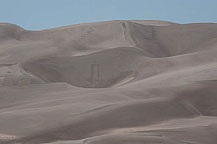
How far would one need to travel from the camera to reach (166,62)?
4.82 meters

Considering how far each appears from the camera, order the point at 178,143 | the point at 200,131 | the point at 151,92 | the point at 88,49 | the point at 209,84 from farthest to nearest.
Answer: the point at 88,49 < the point at 209,84 < the point at 151,92 < the point at 200,131 < the point at 178,143

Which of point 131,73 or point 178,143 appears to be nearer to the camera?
point 178,143

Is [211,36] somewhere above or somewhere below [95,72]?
above

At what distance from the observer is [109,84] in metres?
4.60

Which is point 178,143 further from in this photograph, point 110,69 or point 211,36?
point 211,36

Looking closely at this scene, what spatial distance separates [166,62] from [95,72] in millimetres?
1072

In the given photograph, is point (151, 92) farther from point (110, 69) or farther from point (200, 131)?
point (110, 69)

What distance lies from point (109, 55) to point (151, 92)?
226 cm

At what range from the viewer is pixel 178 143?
1861mm

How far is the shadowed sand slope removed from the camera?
2.09m

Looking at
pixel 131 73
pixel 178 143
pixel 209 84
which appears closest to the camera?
pixel 178 143

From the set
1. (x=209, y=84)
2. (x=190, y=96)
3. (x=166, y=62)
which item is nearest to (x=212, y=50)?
(x=166, y=62)

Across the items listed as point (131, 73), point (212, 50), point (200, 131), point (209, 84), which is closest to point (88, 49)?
point (131, 73)

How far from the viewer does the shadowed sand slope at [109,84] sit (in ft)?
6.86
